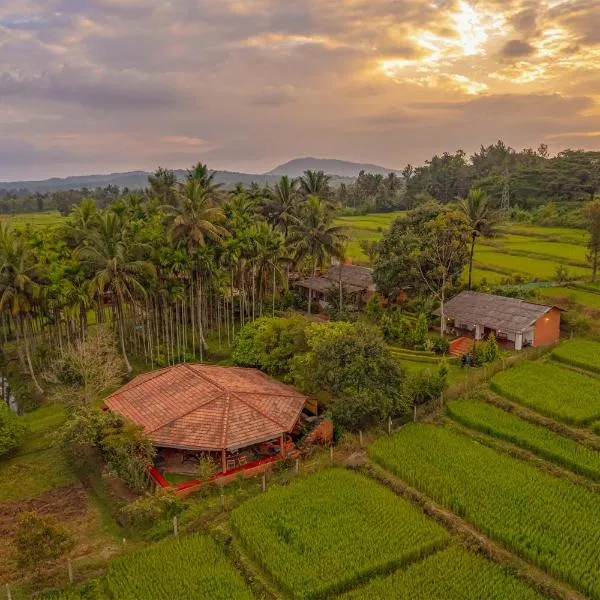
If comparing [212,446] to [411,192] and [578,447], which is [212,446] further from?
[411,192]

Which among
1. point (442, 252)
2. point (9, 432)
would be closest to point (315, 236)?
point (442, 252)

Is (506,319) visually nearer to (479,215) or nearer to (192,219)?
(479,215)

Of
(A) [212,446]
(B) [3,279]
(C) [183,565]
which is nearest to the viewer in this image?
(C) [183,565]

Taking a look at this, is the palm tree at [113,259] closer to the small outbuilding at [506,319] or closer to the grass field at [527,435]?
the grass field at [527,435]

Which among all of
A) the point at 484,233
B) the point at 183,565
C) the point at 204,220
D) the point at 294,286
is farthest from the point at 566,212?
the point at 183,565

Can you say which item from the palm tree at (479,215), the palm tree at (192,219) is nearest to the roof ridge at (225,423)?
the palm tree at (192,219)

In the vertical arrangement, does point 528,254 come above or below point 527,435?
above
